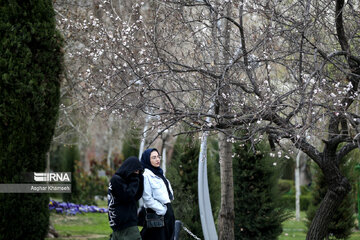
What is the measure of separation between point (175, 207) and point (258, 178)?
176 cm

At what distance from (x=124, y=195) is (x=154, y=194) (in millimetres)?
875

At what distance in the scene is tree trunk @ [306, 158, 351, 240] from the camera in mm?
6695

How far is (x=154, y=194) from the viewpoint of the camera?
21.8 ft

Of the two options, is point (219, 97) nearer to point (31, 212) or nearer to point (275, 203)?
point (31, 212)

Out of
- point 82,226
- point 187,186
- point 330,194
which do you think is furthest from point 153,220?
point 82,226

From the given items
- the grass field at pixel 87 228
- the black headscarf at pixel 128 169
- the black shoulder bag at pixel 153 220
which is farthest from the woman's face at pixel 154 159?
the grass field at pixel 87 228

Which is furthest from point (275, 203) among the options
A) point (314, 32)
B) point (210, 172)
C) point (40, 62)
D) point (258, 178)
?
point (40, 62)

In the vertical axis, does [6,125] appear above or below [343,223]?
above

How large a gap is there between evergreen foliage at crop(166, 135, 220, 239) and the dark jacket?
3.14m

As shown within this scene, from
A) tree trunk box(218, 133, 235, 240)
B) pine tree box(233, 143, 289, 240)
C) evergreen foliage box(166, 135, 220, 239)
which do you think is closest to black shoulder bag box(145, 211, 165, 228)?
tree trunk box(218, 133, 235, 240)

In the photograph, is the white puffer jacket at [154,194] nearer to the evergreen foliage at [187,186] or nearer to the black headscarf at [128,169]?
the black headscarf at [128,169]

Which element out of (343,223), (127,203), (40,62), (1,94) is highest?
(40,62)

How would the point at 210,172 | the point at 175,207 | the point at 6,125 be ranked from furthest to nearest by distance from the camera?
1. the point at 210,172
2. the point at 175,207
3. the point at 6,125

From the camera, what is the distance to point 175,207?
31.2 ft
